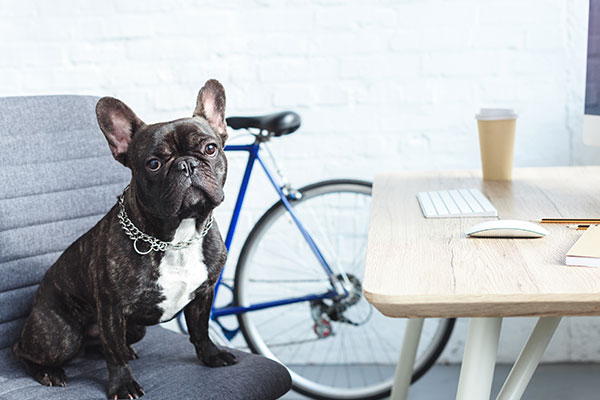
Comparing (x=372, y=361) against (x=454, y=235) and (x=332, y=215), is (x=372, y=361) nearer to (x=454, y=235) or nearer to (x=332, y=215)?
(x=332, y=215)

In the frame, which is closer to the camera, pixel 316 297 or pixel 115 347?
pixel 115 347

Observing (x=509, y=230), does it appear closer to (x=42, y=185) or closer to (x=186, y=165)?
(x=186, y=165)

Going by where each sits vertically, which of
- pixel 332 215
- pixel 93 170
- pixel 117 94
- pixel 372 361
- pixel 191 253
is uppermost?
pixel 117 94

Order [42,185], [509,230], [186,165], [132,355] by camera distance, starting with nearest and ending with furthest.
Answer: [509,230] < [186,165] < [132,355] < [42,185]

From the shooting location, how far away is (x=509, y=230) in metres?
1.06

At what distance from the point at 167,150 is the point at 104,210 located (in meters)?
0.50

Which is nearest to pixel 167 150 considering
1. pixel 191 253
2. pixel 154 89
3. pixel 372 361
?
pixel 191 253

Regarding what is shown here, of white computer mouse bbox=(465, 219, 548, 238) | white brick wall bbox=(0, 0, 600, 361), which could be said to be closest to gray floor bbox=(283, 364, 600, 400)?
white brick wall bbox=(0, 0, 600, 361)

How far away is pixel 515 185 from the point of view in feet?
5.07

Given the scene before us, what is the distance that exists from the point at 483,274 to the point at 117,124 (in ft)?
2.37

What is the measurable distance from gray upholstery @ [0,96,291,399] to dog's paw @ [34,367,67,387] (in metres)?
0.02

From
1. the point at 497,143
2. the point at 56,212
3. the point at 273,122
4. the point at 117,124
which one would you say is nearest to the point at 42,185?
the point at 56,212

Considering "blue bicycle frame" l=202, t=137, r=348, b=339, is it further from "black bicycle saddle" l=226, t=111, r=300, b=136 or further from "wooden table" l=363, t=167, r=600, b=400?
"wooden table" l=363, t=167, r=600, b=400

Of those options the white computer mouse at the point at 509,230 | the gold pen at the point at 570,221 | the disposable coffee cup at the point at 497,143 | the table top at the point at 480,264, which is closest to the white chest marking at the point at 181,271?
the table top at the point at 480,264
